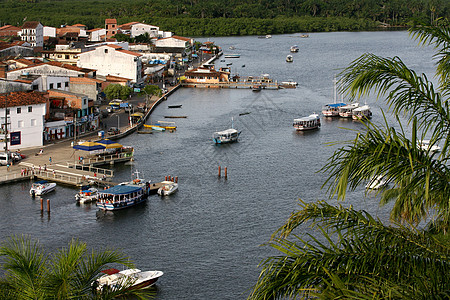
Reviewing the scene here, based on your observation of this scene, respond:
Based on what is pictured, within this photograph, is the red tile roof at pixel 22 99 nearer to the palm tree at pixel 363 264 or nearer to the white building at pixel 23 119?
the white building at pixel 23 119

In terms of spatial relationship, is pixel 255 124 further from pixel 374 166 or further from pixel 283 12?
pixel 283 12

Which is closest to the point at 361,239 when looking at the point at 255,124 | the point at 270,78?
the point at 255,124

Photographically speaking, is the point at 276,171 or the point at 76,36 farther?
the point at 76,36

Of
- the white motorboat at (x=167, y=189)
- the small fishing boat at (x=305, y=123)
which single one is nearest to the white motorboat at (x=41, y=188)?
the white motorboat at (x=167, y=189)

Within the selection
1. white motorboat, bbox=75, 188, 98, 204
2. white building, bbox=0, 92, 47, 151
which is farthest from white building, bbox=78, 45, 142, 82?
white motorboat, bbox=75, 188, 98, 204

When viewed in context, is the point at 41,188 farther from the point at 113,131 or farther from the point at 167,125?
the point at 167,125

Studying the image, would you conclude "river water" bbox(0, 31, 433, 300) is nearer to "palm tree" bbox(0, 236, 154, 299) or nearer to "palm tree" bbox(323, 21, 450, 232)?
"palm tree" bbox(323, 21, 450, 232)
